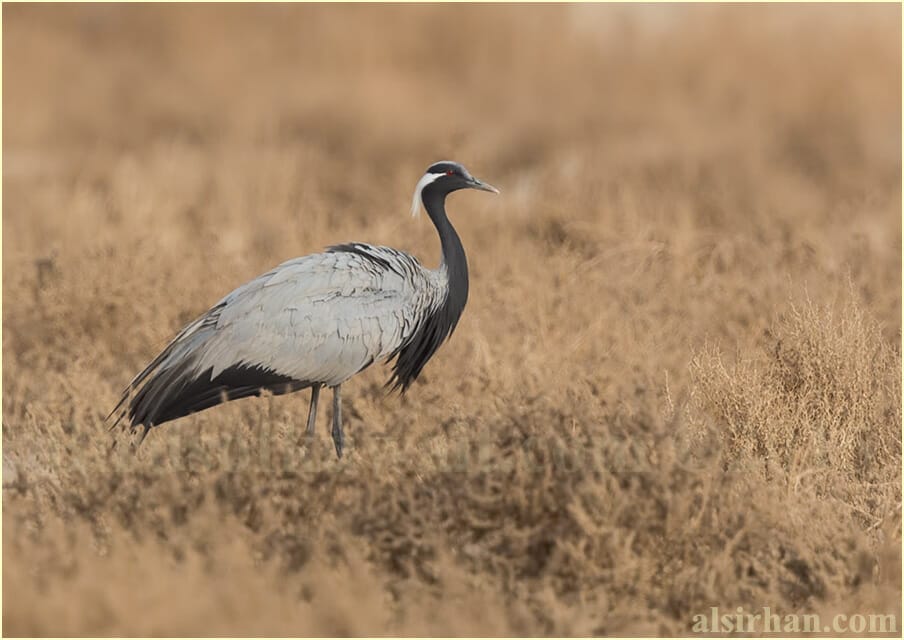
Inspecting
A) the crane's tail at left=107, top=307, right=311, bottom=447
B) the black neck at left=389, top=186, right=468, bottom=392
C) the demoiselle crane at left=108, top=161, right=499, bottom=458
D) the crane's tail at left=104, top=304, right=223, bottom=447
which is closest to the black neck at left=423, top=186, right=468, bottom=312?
the black neck at left=389, top=186, right=468, bottom=392

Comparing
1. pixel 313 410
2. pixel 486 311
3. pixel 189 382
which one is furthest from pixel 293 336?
pixel 486 311

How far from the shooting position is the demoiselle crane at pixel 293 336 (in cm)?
580

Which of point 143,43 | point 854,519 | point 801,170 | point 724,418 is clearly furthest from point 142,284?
point 143,43

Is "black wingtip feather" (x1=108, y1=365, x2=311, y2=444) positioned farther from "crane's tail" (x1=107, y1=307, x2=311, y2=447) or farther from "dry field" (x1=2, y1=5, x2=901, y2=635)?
"dry field" (x1=2, y1=5, x2=901, y2=635)

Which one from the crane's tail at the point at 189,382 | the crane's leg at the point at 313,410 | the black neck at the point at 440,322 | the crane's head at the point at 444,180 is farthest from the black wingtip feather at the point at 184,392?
the crane's head at the point at 444,180

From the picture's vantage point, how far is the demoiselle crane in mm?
5801

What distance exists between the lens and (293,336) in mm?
5953

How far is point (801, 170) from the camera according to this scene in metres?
12.7

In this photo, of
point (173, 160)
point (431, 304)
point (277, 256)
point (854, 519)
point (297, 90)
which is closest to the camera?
point (854, 519)

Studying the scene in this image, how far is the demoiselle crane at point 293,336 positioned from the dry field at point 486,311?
176 mm

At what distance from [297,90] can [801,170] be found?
524 cm

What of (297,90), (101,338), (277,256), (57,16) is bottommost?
(101,338)

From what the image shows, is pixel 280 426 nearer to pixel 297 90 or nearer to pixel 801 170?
pixel 801 170

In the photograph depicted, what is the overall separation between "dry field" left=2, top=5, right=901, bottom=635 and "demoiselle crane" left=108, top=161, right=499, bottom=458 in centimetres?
18
